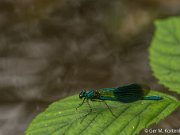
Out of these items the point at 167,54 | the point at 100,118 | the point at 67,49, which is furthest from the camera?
the point at 67,49

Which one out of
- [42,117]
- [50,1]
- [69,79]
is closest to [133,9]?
[50,1]

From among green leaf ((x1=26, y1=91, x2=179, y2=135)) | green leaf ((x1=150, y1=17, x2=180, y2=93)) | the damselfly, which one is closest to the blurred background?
green leaf ((x1=150, y1=17, x2=180, y2=93))

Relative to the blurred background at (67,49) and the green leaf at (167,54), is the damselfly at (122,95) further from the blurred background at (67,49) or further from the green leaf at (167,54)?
the blurred background at (67,49)

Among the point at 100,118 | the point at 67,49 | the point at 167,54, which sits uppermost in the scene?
the point at 67,49

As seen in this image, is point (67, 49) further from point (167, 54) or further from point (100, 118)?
point (100, 118)

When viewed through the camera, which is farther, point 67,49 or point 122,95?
point 67,49

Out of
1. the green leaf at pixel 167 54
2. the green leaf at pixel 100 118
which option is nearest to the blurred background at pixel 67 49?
the green leaf at pixel 167 54

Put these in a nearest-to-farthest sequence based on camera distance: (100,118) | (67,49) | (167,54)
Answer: (100,118)
(167,54)
(67,49)

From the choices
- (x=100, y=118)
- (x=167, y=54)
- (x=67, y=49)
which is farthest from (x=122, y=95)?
(x=67, y=49)
